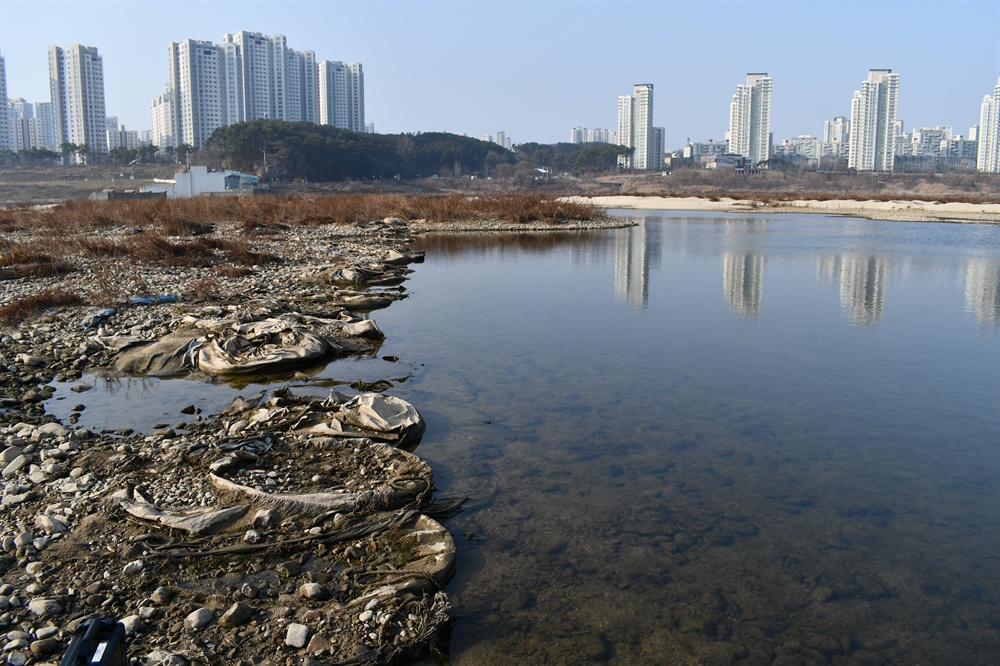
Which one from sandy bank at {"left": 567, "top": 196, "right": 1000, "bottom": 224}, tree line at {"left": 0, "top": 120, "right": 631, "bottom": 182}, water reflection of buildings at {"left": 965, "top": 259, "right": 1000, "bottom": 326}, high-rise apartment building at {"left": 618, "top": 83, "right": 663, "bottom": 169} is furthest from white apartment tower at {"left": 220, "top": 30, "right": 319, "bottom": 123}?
water reflection of buildings at {"left": 965, "top": 259, "right": 1000, "bottom": 326}

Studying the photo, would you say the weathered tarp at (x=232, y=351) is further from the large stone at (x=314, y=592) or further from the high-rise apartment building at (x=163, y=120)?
the high-rise apartment building at (x=163, y=120)

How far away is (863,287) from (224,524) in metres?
15.3

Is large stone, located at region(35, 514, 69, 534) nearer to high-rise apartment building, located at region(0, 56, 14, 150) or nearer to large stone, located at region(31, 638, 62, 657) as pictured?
large stone, located at region(31, 638, 62, 657)

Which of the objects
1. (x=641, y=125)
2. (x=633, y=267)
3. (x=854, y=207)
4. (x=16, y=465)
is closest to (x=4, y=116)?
(x=641, y=125)

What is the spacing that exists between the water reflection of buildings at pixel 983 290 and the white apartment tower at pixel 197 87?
117721 millimetres

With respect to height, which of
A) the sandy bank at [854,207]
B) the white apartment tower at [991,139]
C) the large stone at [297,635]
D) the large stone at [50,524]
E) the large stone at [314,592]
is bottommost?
the large stone at [297,635]

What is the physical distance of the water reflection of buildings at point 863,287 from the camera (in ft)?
43.4

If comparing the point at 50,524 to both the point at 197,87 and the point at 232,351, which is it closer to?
the point at 232,351

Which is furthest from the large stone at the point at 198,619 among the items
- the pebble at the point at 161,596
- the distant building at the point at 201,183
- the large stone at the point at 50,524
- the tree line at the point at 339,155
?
the tree line at the point at 339,155

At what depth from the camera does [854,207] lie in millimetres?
55156

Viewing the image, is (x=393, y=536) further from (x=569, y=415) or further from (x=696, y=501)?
(x=569, y=415)

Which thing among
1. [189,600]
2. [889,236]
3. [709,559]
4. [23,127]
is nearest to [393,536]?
[189,600]

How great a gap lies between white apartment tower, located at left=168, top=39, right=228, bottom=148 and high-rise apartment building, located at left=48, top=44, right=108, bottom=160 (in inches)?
456

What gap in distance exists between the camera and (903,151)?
162250 mm
